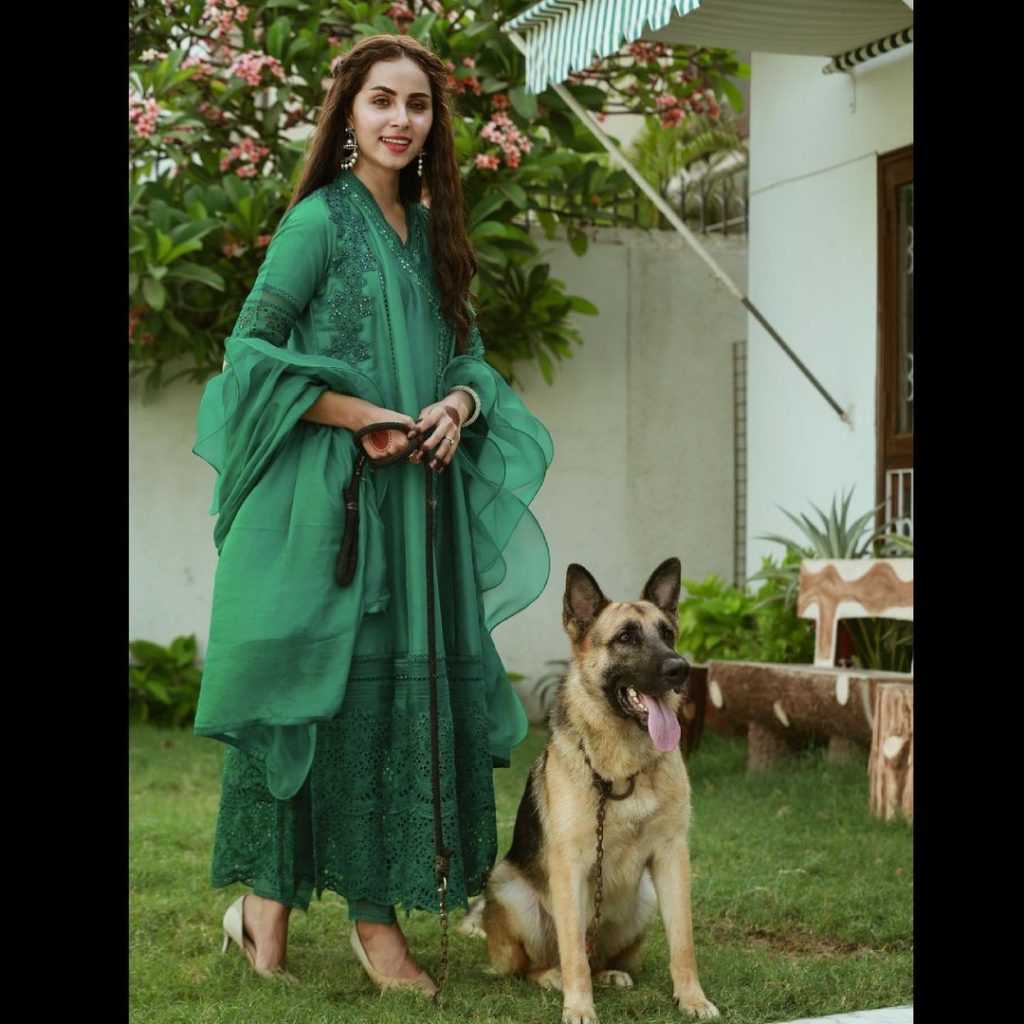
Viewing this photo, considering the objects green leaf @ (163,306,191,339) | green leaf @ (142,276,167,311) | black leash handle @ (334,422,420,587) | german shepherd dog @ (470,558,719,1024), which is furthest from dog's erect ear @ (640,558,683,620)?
green leaf @ (163,306,191,339)

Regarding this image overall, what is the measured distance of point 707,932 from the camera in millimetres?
4730

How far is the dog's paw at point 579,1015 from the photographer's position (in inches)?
145

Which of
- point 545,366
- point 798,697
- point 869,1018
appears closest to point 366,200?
point 869,1018

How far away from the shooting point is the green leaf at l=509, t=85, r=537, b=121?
862cm

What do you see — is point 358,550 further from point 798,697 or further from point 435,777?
point 798,697

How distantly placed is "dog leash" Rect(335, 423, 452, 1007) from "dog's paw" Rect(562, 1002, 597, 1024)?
34cm

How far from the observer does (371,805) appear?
3.93 meters

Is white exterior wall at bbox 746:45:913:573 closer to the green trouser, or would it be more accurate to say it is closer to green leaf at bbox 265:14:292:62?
green leaf at bbox 265:14:292:62

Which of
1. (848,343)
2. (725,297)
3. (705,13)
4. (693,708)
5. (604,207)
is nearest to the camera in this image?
(705,13)

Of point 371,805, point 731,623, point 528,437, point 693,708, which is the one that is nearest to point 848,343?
point 731,623

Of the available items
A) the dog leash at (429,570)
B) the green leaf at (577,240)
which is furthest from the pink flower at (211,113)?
the dog leash at (429,570)

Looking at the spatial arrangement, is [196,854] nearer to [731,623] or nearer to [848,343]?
[731,623]
